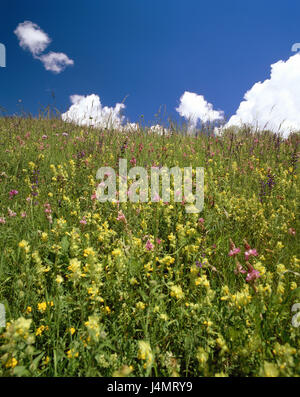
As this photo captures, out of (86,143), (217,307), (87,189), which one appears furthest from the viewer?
(86,143)

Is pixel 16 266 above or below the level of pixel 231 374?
above

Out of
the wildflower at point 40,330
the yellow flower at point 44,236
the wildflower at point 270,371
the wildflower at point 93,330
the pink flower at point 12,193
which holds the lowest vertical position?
the wildflower at point 40,330

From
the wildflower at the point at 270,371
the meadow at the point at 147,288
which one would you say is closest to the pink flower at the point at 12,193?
the meadow at the point at 147,288

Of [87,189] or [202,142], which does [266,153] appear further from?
[87,189]

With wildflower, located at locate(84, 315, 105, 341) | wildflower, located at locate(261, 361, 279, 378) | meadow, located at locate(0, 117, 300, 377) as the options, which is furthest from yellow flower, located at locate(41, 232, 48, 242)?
wildflower, located at locate(261, 361, 279, 378)

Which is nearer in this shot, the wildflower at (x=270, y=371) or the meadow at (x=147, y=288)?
the wildflower at (x=270, y=371)

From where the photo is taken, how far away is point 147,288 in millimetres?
1809

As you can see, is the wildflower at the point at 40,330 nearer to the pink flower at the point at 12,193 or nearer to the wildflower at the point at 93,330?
the wildflower at the point at 93,330

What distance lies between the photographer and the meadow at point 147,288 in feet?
4.39

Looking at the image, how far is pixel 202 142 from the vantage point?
6.49m

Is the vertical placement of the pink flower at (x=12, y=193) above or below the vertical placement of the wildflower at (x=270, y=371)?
above

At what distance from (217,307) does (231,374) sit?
0.42 metres

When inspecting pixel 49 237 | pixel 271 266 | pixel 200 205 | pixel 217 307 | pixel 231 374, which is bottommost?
pixel 231 374
